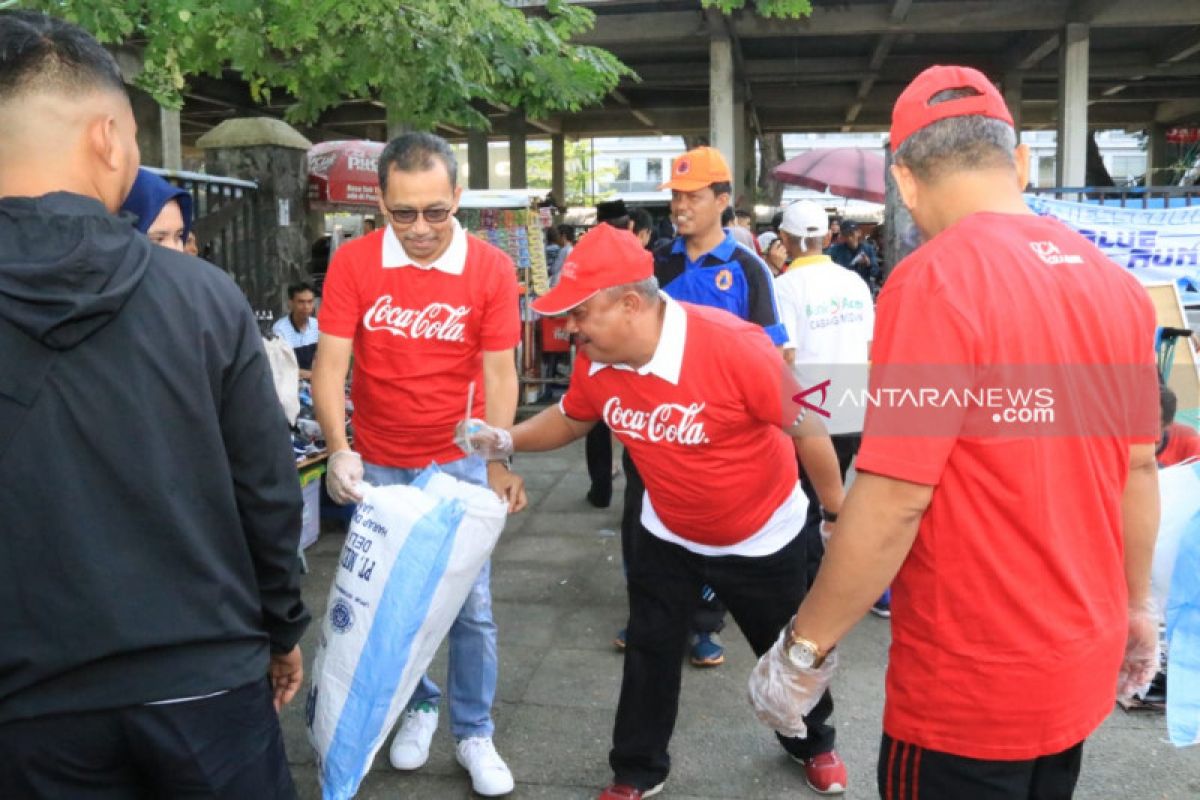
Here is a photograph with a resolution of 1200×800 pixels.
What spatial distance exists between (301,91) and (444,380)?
4435 millimetres

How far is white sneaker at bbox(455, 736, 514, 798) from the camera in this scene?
126 inches

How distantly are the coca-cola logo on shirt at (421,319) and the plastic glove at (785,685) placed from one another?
159 cm

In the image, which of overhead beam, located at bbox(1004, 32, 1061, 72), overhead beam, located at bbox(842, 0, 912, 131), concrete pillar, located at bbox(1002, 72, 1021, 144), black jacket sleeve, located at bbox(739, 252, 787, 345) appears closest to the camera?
black jacket sleeve, located at bbox(739, 252, 787, 345)

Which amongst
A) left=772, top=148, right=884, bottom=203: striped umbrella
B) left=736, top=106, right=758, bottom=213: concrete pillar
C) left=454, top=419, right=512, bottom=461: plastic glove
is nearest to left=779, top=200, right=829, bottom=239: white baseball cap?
left=454, top=419, right=512, bottom=461: plastic glove

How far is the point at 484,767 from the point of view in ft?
10.5

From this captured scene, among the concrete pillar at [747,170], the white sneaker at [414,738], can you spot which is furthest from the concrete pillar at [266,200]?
the concrete pillar at [747,170]

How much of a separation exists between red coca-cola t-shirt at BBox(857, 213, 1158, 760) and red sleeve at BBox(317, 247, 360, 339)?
1958mm

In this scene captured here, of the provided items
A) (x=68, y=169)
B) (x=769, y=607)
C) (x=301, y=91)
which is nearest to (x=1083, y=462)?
(x=769, y=607)

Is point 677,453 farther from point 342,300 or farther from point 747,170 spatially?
point 747,170

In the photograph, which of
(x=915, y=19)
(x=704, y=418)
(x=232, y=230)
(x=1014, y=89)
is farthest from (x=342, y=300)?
(x=1014, y=89)

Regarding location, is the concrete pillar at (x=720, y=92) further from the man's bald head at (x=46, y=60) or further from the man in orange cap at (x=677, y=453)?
the man's bald head at (x=46, y=60)

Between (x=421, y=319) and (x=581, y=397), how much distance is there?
584 millimetres

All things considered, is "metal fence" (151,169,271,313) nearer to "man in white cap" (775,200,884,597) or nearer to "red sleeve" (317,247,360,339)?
"red sleeve" (317,247,360,339)

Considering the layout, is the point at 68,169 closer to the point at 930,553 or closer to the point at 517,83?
the point at 930,553
